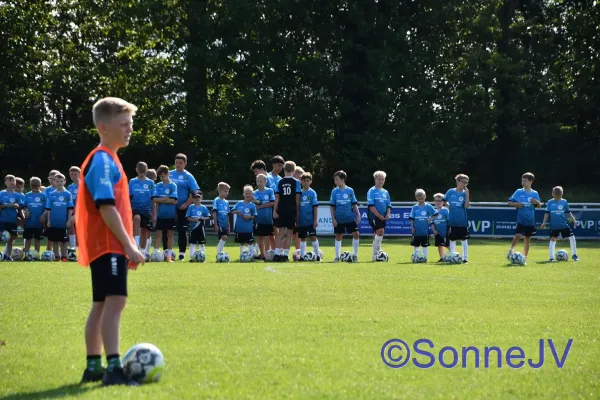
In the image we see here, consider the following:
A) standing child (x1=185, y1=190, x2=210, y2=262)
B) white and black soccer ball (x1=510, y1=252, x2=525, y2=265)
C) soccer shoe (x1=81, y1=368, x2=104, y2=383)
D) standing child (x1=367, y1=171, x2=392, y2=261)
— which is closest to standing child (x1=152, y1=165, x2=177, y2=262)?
standing child (x1=185, y1=190, x2=210, y2=262)

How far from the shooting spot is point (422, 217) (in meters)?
23.4

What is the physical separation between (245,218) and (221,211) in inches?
65.2

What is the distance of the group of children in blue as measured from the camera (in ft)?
72.1

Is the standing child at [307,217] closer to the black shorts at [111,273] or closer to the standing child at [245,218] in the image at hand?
the standing child at [245,218]

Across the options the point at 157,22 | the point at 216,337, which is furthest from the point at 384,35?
the point at 216,337

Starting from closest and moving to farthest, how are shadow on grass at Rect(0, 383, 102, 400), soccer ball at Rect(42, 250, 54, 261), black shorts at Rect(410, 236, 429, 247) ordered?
→ 1. shadow on grass at Rect(0, 383, 102, 400)
2. soccer ball at Rect(42, 250, 54, 261)
3. black shorts at Rect(410, 236, 429, 247)

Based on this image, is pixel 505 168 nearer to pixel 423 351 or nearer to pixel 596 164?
pixel 596 164

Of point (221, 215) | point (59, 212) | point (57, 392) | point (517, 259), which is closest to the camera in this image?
point (57, 392)

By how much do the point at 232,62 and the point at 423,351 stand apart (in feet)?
149

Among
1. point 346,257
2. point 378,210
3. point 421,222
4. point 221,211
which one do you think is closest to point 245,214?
point 221,211

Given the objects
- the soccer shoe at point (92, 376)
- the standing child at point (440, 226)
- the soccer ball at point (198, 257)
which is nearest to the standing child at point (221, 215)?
the soccer ball at point (198, 257)

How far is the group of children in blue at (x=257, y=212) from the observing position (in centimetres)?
2198

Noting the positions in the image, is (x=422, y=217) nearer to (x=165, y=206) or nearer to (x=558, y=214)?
(x=558, y=214)

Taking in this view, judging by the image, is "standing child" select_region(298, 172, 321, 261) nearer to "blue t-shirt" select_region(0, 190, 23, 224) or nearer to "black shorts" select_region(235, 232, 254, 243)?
A: "black shorts" select_region(235, 232, 254, 243)
